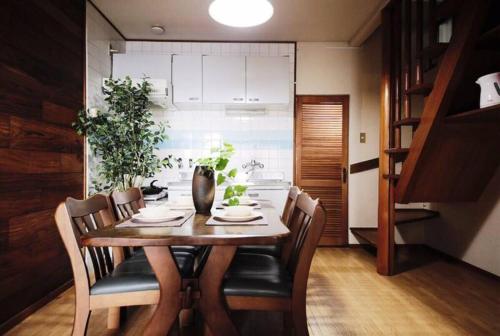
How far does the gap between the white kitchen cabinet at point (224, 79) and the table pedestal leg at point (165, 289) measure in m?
2.66

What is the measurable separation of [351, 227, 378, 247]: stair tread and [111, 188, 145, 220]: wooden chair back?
2519mm

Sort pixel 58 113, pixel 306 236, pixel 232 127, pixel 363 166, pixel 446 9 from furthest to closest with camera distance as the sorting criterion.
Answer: pixel 232 127 → pixel 363 166 → pixel 58 113 → pixel 446 9 → pixel 306 236

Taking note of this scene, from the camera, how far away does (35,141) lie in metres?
2.29

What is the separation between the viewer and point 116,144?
3.01m

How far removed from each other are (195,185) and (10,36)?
1.72m

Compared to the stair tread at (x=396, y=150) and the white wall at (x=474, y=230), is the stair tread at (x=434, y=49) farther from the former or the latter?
the white wall at (x=474, y=230)

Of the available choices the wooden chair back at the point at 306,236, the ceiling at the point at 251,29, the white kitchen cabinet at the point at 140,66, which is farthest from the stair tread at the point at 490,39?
the white kitchen cabinet at the point at 140,66

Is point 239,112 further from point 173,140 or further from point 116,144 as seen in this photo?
point 116,144

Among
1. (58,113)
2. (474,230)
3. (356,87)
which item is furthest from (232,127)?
(474,230)

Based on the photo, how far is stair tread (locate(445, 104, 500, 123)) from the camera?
1.79m

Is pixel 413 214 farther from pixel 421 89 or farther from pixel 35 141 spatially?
pixel 35 141

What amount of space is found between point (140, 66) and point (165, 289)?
314cm

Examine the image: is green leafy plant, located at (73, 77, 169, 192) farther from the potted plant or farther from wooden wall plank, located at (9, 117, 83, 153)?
the potted plant

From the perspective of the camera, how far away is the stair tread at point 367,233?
11.0 feet
